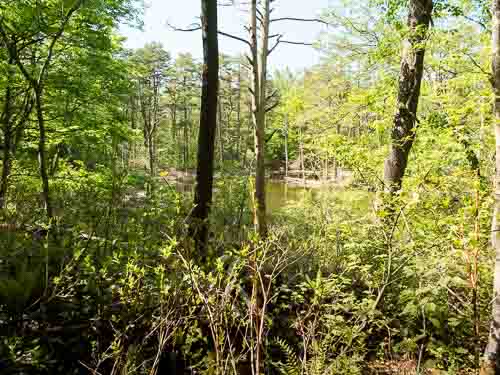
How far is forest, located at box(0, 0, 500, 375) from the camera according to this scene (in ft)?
6.64

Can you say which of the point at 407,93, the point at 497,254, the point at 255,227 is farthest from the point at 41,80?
the point at 407,93

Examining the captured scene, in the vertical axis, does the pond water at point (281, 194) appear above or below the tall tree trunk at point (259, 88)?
below

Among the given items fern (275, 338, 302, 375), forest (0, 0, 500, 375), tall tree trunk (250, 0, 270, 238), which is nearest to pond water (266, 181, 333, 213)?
tall tree trunk (250, 0, 270, 238)

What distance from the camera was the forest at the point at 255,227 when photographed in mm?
2025

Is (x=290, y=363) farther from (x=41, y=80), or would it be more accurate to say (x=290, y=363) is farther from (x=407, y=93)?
(x=407, y=93)

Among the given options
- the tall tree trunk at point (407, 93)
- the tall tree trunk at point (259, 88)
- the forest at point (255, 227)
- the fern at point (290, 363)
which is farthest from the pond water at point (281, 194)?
the fern at point (290, 363)

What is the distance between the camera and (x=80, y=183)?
594 centimetres

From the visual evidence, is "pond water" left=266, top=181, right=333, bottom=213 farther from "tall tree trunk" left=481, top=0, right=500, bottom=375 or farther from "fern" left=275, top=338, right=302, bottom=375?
"fern" left=275, top=338, right=302, bottom=375

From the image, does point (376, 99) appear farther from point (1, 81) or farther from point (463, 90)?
point (1, 81)

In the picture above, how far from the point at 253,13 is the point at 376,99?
380cm

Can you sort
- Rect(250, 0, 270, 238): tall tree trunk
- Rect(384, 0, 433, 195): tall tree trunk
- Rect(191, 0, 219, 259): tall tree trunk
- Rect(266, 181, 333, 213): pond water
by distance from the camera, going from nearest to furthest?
1. Rect(384, 0, 433, 195): tall tree trunk
2. Rect(191, 0, 219, 259): tall tree trunk
3. Rect(250, 0, 270, 238): tall tree trunk
4. Rect(266, 181, 333, 213): pond water

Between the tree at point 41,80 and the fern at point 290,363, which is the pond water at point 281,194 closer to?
the tree at point 41,80

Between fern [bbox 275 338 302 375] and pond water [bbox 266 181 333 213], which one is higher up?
fern [bbox 275 338 302 375]

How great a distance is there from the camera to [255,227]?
1388 mm
